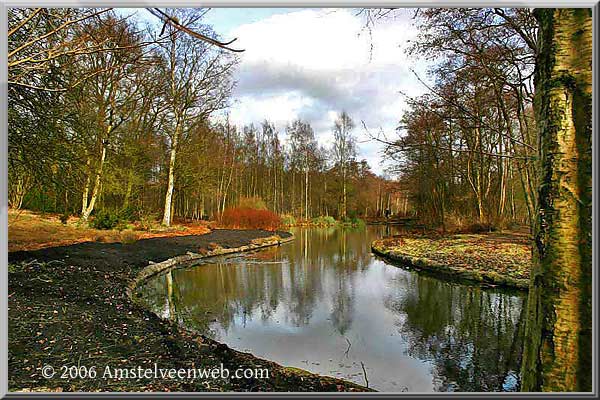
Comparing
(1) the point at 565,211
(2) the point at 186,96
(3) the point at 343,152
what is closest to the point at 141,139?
(2) the point at 186,96

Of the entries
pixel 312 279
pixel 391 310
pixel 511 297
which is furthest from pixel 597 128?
pixel 312 279

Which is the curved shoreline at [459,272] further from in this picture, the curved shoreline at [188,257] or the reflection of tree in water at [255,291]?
the curved shoreline at [188,257]

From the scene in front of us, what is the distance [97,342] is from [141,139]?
14.2 meters

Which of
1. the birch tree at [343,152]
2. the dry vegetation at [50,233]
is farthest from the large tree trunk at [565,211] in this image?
the birch tree at [343,152]

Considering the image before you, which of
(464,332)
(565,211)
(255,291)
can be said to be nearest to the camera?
(565,211)

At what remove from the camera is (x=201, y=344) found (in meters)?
3.81

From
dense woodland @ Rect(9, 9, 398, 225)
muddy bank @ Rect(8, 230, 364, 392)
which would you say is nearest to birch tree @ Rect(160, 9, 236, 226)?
dense woodland @ Rect(9, 9, 398, 225)

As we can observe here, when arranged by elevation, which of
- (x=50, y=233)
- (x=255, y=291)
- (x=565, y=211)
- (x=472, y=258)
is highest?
(x=565, y=211)

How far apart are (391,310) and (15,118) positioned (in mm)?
5943

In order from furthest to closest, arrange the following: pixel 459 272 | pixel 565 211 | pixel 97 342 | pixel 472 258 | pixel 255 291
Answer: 1. pixel 472 258
2. pixel 459 272
3. pixel 255 291
4. pixel 97 342
5. pixel 565 211

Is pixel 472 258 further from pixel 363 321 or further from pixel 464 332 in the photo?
pixel 363 321

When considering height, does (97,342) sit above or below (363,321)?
above

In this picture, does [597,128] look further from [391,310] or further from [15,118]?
[15,118]

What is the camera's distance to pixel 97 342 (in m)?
3.36
